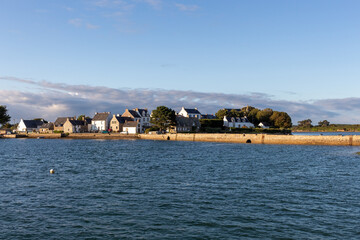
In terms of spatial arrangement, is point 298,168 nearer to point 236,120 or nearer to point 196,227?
point 196,227

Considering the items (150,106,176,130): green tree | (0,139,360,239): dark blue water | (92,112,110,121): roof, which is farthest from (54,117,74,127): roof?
(0,139,360,239): dark blue water

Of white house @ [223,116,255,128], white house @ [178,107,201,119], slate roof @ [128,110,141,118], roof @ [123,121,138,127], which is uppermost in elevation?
white house @ [178,107,201,119]

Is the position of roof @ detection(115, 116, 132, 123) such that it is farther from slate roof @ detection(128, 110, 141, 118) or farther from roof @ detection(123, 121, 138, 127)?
roof @ detection(123, 121, 138, 127)

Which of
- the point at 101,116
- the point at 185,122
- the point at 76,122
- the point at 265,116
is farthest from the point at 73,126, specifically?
the point at 265,116

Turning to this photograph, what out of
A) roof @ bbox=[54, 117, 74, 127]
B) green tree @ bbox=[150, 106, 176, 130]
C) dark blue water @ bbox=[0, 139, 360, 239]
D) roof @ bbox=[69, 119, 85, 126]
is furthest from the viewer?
roof @ bbox=[54, 117, 74, 127]

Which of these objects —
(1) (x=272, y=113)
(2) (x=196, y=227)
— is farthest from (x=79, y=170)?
(1) (x=272, y=113)

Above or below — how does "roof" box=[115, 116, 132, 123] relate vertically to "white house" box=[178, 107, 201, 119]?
below

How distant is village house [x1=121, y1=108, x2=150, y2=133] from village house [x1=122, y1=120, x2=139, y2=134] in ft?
23.8

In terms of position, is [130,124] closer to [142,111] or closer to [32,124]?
[142,111]

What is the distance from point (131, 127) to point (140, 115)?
19.2m

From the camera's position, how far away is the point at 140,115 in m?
169

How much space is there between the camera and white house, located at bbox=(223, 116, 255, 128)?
182 meters

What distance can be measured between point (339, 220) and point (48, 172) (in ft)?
111

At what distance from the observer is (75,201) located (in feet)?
82.0
